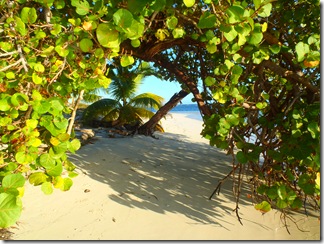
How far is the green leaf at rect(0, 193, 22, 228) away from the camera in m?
0.91

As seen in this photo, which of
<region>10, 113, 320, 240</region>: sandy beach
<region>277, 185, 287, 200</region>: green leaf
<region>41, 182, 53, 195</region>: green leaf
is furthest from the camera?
<region>10, 113, 320, 240</region>: sandy beach

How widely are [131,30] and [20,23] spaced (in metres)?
0.71

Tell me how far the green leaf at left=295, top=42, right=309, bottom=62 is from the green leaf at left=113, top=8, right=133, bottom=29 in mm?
1196

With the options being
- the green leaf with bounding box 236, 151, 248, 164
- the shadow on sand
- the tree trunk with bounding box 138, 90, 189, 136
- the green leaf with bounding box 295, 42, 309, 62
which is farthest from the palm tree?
→ the green leaf with bounding box 295, 42, 309, 62

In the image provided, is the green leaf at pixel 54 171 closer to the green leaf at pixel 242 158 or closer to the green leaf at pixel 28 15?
the green leaf at pixel 28 15

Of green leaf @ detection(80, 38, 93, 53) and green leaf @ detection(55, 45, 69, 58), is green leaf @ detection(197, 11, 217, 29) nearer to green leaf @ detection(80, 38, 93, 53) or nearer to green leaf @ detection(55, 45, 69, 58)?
green leaf @ detection(80, 38, 93, 53)

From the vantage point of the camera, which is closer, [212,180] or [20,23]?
[20,23]

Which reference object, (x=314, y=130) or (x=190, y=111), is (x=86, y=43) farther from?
(x=190, y=111)

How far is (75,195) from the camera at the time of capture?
384 centimetres

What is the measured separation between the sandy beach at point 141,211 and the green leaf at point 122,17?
251 cm

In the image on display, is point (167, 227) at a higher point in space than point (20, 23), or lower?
lower

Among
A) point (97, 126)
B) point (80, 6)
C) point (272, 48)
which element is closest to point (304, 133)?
point (272, 48)

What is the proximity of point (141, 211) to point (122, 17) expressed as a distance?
2991mm

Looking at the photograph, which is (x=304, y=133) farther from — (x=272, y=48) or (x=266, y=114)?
(x=266, y=114)
